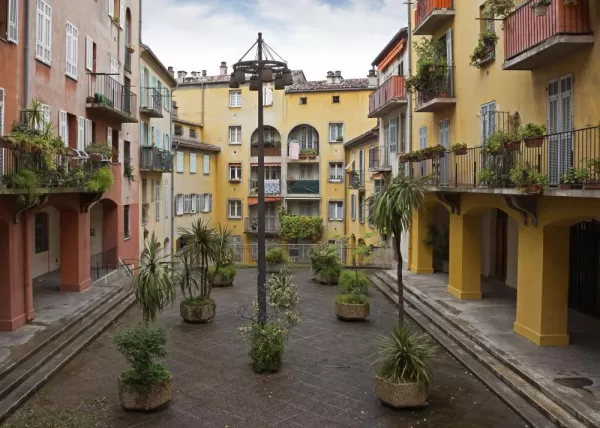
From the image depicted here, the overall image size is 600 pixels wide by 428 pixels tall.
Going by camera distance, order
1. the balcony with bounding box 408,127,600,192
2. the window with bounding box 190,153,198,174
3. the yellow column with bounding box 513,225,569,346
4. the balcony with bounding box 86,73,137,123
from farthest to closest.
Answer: the window with bounding box 190,153,198,174 → the balcony with bounding box 86,73,137,123 → the yellow column with bounding box 513,225,569,346 → the balcony with bounding box 408,127,600,192

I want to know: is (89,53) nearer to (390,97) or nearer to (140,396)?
(390,97)

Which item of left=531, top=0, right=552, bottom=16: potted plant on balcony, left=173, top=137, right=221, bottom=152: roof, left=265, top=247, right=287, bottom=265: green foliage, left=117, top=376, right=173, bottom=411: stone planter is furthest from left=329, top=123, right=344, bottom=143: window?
left=117, top=376, right=173, bottom=411: stone planter

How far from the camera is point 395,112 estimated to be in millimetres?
27797

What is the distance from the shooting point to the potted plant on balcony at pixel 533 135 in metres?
12.0

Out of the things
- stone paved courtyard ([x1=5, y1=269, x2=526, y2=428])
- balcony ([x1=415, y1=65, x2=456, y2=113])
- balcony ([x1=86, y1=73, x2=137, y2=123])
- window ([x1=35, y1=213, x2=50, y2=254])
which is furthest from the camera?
window ([x1=35, y1=213, x2=50, y2=254])

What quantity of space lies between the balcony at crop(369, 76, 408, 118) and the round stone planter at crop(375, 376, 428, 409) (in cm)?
1740

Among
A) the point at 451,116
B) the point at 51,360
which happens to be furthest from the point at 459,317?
the point at 51,360

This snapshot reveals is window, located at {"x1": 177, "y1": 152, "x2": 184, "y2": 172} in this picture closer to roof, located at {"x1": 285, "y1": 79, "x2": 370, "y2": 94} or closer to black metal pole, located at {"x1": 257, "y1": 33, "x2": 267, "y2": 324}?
roof, located at {"x1": 285, "y1": 79, "x2": 370, "y2": 94}

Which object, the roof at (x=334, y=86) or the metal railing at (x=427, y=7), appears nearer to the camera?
the metal railing at (x=427, y=7)

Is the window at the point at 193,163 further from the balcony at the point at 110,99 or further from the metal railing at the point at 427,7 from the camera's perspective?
the metal railing at the point at 427,7

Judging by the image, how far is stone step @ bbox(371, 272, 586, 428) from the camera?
9859mm

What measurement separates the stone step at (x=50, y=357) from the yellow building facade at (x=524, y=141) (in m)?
9.51

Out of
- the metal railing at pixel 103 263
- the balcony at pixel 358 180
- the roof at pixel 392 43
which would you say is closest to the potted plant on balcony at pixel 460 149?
the roof at pixel 392 43

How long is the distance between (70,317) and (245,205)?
32.3 metres
